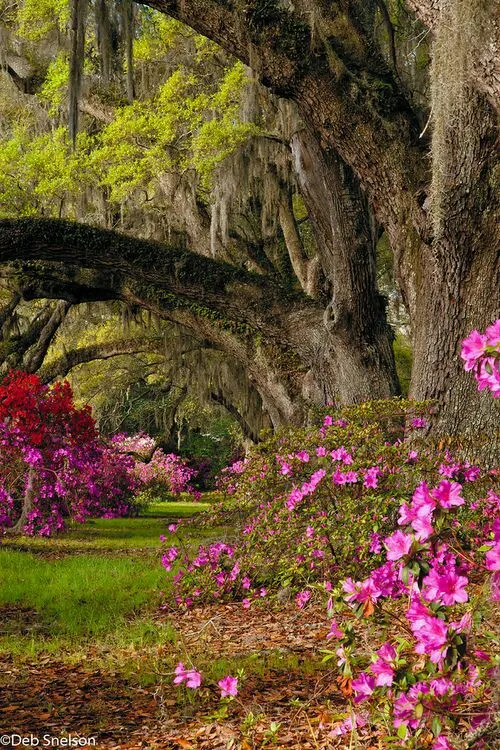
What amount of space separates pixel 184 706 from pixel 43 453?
836cm

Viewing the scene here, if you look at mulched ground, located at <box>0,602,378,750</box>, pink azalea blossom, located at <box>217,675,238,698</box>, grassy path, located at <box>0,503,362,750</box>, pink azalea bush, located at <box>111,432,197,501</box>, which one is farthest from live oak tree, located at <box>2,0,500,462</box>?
pink azalea bush, located at <box>111,432,197,501</box>

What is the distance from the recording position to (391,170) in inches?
265

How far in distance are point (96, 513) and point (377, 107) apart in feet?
39.0

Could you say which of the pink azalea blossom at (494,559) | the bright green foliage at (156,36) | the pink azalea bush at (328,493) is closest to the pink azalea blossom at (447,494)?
the pink azalea blossom at (494,559)

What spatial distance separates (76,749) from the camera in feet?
10.8

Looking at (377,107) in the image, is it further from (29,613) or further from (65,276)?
(29,613)

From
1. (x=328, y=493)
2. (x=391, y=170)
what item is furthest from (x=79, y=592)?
(x=391, y=170)

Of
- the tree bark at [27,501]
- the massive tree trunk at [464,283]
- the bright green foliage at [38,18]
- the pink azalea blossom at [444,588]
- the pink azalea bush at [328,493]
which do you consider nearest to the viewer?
the pink azalea blossom at [444,588]

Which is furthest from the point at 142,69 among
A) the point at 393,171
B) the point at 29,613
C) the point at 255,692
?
the point at 255,692

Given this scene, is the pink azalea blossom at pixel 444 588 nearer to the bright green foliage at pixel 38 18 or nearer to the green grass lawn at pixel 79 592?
the green grass lawn at pixel 79 592

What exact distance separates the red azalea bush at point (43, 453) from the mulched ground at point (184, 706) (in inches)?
251

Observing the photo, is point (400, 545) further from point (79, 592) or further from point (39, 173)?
A: point (39, 173)

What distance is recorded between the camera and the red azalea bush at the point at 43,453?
36.4 feet

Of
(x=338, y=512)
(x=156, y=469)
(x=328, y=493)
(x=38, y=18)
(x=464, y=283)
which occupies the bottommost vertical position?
(x=156, y=469)
